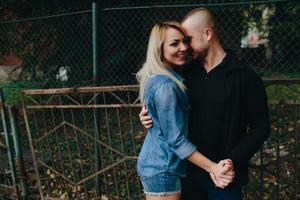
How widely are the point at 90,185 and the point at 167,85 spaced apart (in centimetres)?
320

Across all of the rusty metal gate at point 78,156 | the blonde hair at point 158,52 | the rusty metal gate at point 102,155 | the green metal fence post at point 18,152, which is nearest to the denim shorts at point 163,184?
the blonde hair at point 158,52

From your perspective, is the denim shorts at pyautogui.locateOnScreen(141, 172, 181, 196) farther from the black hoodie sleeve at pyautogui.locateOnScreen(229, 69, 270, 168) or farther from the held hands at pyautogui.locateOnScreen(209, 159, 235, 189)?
the black hoodie sleeve at pyautogui.locateOnScreen(229, 69, 270, 168)

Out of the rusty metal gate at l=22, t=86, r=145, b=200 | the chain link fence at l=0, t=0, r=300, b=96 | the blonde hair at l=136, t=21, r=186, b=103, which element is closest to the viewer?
the blonde hair at l=136, t=21, r=186, b=103

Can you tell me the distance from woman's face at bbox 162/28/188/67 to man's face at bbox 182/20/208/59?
2.0 inches

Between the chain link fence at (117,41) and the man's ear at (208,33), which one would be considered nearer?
the man's ear at (208,33)

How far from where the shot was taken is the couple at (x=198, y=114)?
→ 2.35 meters

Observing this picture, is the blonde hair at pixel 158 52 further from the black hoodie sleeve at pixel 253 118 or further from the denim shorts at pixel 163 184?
the denim shorts at pixel 163 184

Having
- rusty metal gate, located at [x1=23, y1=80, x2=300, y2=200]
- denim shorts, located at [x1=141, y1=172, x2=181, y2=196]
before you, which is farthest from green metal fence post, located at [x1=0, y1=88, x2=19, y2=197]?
denim shorts, located at [x1=141, y1=172, x2=181, y2=196]

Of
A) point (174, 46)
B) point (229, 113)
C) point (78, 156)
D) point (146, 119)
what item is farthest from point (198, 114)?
point (78, 156)

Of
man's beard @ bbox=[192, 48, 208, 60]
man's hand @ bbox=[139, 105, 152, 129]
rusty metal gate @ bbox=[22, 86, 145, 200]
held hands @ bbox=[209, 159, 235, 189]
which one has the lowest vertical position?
rusty metal gate @ bbox=[22, 86, 145, 200]

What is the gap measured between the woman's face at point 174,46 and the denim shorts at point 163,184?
761 millimetres

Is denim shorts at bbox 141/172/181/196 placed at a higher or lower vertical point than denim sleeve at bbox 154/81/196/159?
lower

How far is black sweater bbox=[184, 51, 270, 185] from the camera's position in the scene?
2350mm

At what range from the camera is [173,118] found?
2346mm
